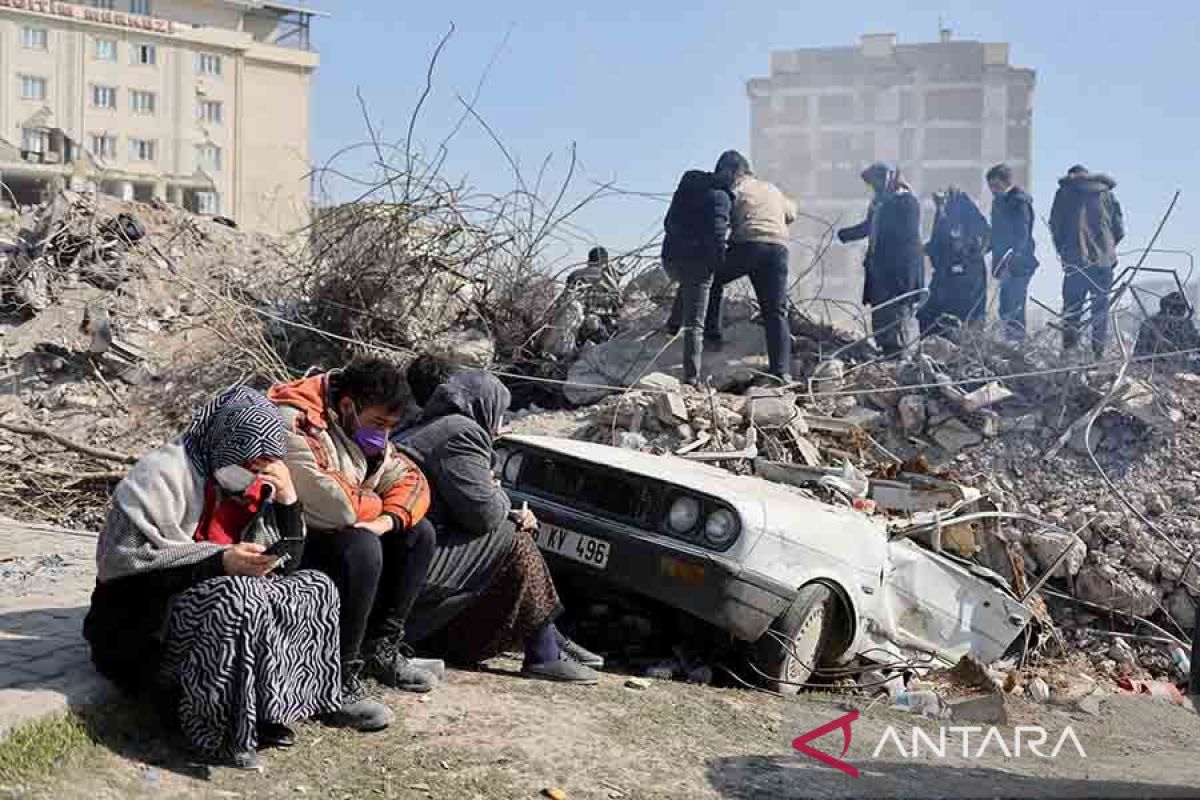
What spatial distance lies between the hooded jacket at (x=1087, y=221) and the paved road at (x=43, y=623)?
8.89m

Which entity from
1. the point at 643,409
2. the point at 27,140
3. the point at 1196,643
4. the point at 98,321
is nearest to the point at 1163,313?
the point at 643,409

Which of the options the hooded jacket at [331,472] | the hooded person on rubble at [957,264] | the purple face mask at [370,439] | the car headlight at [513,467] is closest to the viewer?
the hooded jacket at [331,472]

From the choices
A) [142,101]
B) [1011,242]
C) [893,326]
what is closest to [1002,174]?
[1011,242]

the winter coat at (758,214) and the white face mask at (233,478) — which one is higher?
the winter coat at (758,214)

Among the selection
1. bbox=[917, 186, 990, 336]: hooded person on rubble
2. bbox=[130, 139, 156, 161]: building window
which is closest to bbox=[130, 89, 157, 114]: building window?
bbox=[130, 139, 156, 161]: building window

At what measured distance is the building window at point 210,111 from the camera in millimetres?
64062

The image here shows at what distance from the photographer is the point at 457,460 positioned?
4910 mm

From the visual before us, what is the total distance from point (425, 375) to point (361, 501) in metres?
0.77

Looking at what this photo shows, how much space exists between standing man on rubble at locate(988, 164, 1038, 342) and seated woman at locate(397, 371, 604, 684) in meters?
8.32

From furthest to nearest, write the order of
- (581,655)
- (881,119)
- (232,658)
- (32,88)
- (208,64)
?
(208,64) < (32,88) < (881,119) < (581,655) < (232,658)

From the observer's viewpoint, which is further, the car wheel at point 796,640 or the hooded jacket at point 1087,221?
the hooded jacket at point 1087,221

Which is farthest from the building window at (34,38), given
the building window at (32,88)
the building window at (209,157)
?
the building window at (209,157)

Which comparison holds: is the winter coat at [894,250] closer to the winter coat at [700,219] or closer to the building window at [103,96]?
the winter coat at [700,219]

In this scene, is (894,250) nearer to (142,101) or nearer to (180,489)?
(180,489)
